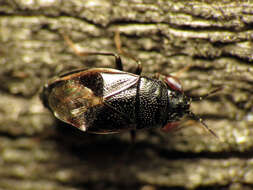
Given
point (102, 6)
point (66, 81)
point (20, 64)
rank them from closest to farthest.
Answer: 1. point (66, 81)
2. point (102, 6)
3. point (20, 64)

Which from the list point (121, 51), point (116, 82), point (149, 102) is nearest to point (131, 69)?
point (121, 51)

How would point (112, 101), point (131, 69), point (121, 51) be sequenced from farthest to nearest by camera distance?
point (131, 69) → point (121, 51) → point (112, 101)

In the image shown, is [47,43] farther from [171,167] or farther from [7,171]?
[171,167]

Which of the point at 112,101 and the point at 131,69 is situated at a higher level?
the point at 131,69

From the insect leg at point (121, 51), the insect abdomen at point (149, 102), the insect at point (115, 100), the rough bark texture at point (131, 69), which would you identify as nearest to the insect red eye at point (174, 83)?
the insect at point (115, 100)

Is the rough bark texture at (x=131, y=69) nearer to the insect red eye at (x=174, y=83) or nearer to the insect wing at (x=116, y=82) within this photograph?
the insect red eye at (x=174, y=83)

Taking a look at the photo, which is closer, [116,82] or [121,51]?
[116,82]

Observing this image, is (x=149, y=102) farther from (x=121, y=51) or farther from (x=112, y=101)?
(x=121, y=51)

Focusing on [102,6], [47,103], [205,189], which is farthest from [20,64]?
[205,189]
